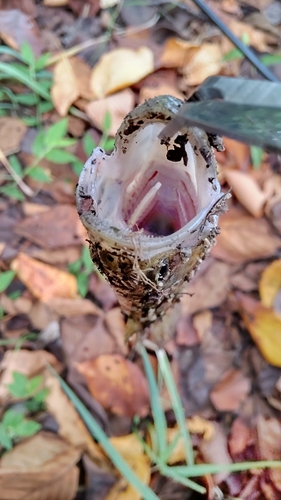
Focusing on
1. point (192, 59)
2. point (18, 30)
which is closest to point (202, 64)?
point (192, 59)

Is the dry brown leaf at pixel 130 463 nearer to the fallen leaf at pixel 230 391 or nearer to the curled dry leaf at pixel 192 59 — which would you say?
the fallen leaf at pixel 230 391

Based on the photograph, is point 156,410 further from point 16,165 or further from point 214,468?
point 16,165

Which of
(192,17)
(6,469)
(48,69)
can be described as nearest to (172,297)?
(6,469)

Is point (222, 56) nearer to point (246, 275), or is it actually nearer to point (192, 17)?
point (192, 17)

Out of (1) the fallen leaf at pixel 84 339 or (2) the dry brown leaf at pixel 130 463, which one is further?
(1) the fallen leaf at pixel 84 339

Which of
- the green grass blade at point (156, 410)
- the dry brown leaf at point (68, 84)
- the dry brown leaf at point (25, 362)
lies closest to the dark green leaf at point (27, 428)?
the dry brown leaf at point (25, 362)

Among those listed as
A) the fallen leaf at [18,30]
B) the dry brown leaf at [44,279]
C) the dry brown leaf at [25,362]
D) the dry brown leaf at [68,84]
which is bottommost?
the dry brown leaf at [25,362]
